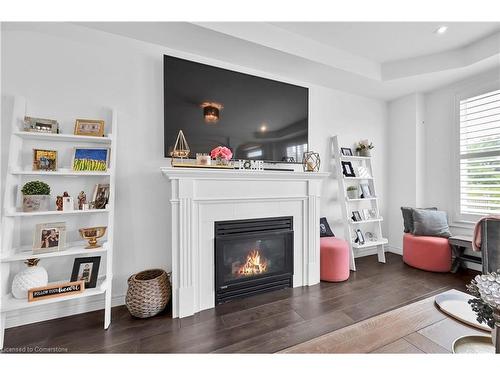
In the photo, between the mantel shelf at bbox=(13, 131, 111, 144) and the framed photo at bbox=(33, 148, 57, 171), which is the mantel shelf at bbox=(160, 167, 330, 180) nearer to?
the mantel shelf at bbox=(13, 131, 111, 144)

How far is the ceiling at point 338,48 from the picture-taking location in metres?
1.96

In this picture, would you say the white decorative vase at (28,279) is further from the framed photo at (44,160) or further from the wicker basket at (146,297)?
the framed photo at (44,160)

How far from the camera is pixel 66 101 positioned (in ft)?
6.08

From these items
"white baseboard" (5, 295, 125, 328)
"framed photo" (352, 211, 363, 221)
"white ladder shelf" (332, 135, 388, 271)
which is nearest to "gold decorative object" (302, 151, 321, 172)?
"white ladder shelf" (332, 135, 388, 271)

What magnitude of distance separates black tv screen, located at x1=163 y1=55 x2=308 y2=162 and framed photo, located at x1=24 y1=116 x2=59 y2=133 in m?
0.82

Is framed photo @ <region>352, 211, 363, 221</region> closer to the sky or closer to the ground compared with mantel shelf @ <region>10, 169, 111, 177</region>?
closer to the ground

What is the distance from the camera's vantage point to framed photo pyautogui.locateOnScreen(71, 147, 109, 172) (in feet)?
5.82

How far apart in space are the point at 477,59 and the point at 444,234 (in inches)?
79.8

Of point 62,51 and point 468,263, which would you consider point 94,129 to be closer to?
point 62,51

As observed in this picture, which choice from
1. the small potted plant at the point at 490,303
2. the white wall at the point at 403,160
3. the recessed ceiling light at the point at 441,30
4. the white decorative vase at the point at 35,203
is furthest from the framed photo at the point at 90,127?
the white wall at the point at 403,160

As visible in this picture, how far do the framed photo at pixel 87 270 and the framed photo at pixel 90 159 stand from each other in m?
0.73

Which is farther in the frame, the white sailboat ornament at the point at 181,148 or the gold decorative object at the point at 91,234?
the white sailboat ornament at the point at 181,148

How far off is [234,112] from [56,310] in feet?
7.61

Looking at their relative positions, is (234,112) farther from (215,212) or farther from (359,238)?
(359,238)
